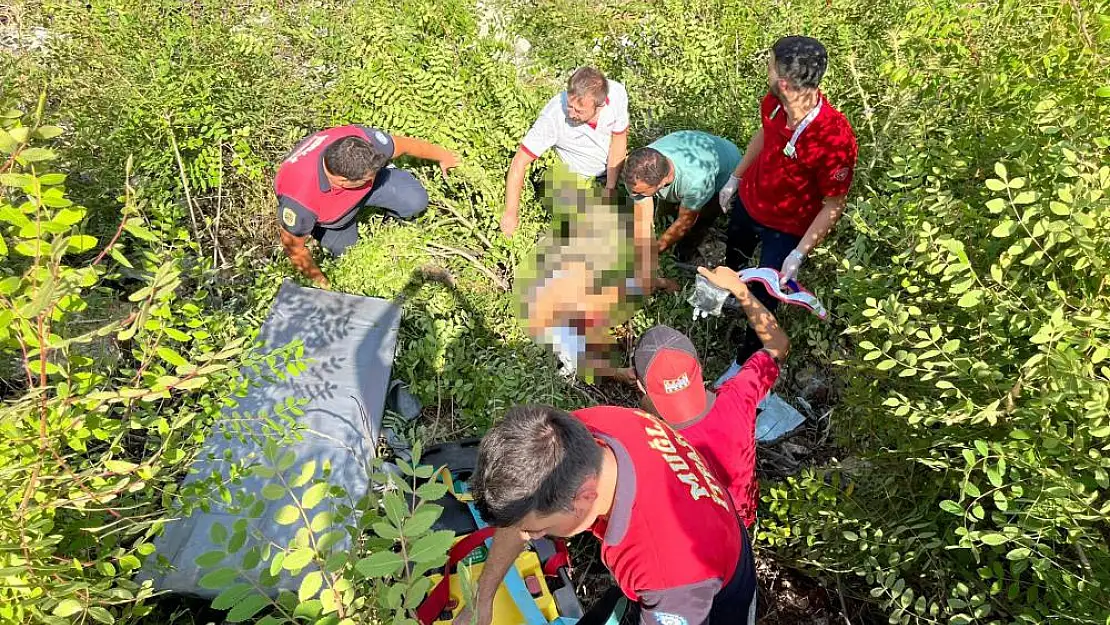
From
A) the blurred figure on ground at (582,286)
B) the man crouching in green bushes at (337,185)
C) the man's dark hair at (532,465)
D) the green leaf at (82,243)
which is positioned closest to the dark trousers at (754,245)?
the blurred figure on ground at (582,286)

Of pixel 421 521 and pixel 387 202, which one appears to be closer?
pixel 421 521

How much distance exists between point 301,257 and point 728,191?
2806mm

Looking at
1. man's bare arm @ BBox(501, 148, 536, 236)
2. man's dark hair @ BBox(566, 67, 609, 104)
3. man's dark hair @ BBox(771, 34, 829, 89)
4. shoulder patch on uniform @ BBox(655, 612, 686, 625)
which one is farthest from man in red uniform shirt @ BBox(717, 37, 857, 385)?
shoulder patch on uniform @ BBox(655, 612, 686, 625)

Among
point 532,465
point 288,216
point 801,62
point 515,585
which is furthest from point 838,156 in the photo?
point 288,216

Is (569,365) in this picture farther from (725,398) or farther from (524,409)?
(524,409)

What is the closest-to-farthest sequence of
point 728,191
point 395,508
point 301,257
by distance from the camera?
point 395,508
point 728,191
point 301,257

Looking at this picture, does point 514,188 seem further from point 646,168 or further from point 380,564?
point 380,564

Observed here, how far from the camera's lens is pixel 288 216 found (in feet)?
13.4

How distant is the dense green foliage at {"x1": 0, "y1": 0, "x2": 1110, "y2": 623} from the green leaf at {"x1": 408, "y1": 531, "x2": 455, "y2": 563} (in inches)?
2.8

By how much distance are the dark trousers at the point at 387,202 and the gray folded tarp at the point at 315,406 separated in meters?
0.51

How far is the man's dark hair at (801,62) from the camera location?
3158 millimetres

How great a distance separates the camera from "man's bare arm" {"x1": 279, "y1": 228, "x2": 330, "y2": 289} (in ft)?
13.8

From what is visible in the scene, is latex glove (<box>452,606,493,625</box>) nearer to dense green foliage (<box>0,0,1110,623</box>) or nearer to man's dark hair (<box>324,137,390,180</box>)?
dense green foliage (<box>0,0,1110,623</box>)

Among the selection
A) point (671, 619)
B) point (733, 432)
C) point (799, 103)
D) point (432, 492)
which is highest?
point (799, 103)
